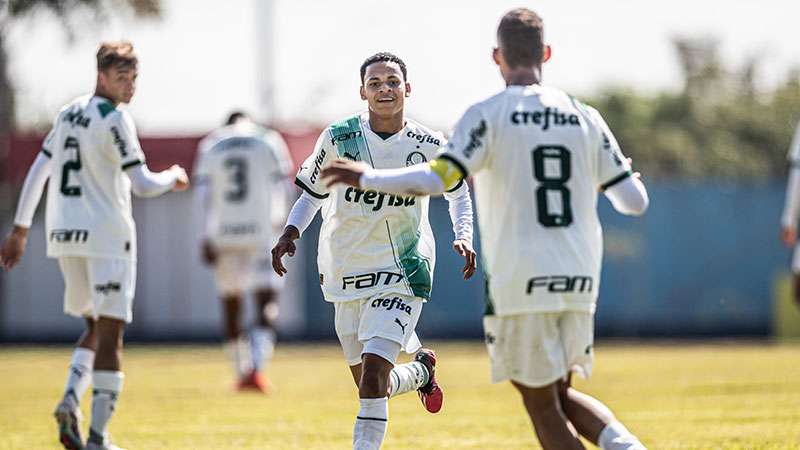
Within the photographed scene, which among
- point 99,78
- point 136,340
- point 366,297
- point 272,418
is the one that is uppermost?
point 99,78

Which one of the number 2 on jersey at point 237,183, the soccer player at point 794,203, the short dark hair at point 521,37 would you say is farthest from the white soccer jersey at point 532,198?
the number 2 on jersey at point 237,183

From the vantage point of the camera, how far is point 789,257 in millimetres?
30422

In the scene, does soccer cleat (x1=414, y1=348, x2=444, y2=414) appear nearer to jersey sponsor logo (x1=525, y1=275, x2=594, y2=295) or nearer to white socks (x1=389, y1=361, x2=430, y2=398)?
white socks (x1=389, y1=361, x2=430, y2=398)

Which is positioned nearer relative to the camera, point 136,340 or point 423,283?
point 423,283

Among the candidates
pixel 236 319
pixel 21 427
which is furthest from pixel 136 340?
pixel 21 427

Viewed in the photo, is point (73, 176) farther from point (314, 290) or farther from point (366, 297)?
point (314, 290)

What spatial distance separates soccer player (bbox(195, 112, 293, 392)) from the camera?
15492mm

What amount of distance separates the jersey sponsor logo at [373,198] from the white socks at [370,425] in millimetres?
970

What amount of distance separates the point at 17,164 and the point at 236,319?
16.5 meters

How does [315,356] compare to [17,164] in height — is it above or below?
below

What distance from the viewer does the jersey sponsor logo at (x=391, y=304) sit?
7879 millimetres

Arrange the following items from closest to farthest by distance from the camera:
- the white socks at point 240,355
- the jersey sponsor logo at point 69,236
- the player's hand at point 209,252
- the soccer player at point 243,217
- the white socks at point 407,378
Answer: the white socks at point 407,378 < the jersey sponsor logo at point 69,236 < the soccer player at point 243,217 < the white socks at point 240,355 < the player's hand at point 209,252

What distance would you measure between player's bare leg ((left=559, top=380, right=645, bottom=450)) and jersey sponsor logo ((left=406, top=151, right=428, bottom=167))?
1.84 m

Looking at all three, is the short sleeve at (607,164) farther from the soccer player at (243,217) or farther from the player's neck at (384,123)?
the soccer player at (243,217)
